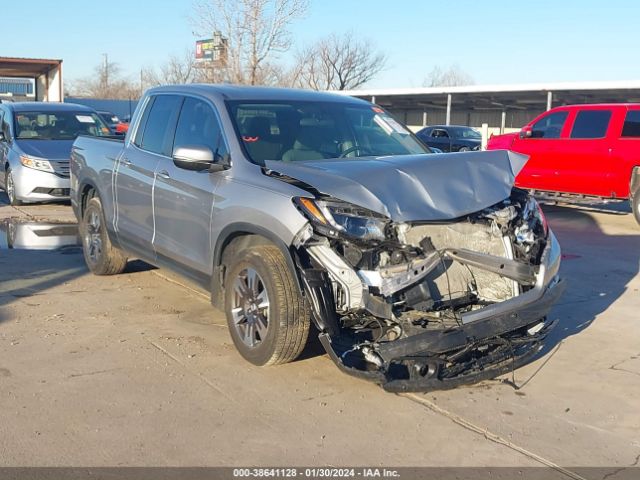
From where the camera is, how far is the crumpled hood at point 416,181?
471 centimetres

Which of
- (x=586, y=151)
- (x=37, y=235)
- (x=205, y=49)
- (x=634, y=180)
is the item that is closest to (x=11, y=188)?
(x=37, y=235)

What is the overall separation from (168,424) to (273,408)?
2.08 feet

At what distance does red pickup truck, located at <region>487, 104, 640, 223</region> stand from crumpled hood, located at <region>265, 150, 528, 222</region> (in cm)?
736

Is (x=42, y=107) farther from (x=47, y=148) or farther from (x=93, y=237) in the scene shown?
(x=93, y=237)

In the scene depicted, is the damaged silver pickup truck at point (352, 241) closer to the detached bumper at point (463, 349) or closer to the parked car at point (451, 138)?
the detached bumper at point (463, 349)

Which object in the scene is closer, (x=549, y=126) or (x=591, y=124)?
(x=591, y=124)

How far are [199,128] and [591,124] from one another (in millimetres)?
9300

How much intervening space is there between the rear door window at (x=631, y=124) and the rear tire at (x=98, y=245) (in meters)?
8.91

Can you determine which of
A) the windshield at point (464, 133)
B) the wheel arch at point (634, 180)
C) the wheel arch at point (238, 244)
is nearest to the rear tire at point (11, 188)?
the wheel arch at point (238, 244)

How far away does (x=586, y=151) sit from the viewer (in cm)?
1323

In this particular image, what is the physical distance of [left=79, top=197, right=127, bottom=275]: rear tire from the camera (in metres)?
7.64

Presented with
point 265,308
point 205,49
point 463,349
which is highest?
point 205,49

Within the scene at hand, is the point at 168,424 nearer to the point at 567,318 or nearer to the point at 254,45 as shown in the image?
the point at 567,318

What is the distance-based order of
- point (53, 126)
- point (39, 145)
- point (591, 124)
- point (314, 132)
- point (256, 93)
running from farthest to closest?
point (53, 126) → point (591, 124) → point (39, 145) → point (256, 93) → point (314, 132)
